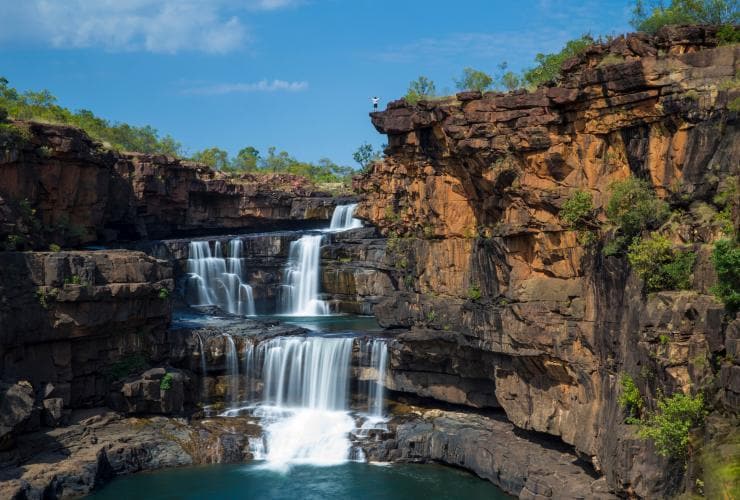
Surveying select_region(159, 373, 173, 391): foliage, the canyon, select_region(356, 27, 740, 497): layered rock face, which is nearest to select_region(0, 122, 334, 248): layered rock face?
the canyon

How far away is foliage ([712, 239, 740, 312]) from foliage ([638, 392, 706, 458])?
239cm

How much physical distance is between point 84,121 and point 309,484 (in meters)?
50.6

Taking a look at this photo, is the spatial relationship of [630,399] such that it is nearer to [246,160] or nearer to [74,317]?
[74,317]

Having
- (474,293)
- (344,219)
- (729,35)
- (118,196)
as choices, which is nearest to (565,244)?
(474,293)

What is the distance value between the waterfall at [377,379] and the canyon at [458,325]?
0.06 metres

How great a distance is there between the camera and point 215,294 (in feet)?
153

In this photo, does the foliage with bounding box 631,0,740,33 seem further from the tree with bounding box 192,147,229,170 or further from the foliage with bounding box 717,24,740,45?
the tree with bounding box 192,147,229,170

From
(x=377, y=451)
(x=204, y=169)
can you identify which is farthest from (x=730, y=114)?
(x=204, y=169)

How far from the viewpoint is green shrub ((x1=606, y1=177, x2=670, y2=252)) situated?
20.8 meters

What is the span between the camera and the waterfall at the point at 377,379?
103 feet

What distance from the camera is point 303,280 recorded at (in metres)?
47.5

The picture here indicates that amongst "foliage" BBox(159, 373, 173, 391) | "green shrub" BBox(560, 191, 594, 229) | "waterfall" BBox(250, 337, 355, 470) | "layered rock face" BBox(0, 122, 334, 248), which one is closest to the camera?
"green shrub" BBox(560, 191, 594, 229)

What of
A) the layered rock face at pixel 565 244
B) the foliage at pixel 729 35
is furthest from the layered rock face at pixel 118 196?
the foliage at pixel 729 35

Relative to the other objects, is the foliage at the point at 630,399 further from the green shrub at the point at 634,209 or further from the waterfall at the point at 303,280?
the waterfall at the point at 303,280
